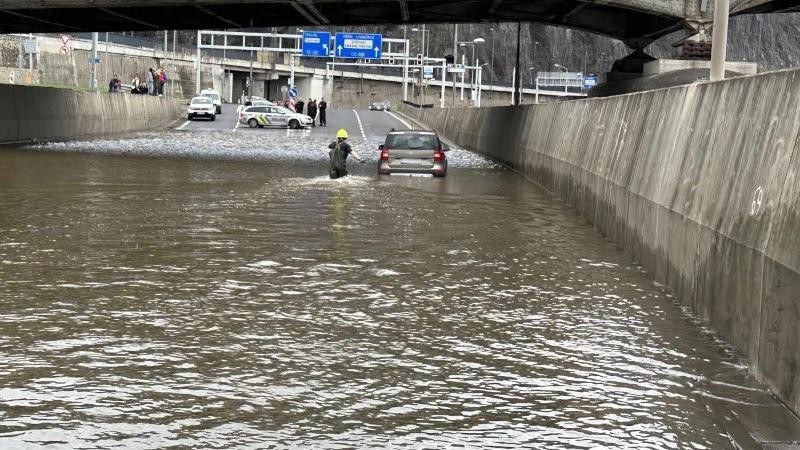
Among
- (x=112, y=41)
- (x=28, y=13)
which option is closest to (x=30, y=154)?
(x=28, y=13)

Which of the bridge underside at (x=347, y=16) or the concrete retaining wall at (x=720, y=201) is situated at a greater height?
the bridge underside at (x=347, y=16)

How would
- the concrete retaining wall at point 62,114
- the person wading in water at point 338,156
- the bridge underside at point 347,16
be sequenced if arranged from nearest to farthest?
1. the person wading in water at point 338,156
2. the bridge underside at point 347,16
3. the concrete retaining wall at point 62,114

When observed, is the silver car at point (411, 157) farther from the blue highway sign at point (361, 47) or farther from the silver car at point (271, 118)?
the blue highway sign at point (361, 47)

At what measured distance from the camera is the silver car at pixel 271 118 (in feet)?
224

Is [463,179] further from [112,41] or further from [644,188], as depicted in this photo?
[112,41]

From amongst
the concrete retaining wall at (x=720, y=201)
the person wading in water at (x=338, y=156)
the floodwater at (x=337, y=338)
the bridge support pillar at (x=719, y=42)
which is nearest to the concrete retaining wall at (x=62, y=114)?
the person wading in water at (x=338, y=156)

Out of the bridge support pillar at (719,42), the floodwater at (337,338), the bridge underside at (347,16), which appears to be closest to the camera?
the floodwater at (337,338)

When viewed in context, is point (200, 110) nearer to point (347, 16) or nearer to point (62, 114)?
point (62, 114)

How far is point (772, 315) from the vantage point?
743 cm

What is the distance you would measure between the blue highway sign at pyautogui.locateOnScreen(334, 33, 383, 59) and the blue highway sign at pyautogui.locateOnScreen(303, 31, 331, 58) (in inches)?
45.6

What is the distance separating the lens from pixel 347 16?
37.8 m

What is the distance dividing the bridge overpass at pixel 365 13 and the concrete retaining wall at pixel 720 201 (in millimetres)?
15134

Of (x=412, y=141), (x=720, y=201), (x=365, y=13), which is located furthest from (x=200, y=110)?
(x=720, y=201)

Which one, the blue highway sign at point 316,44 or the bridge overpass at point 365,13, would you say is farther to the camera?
the blue highway sign at point 316,44
